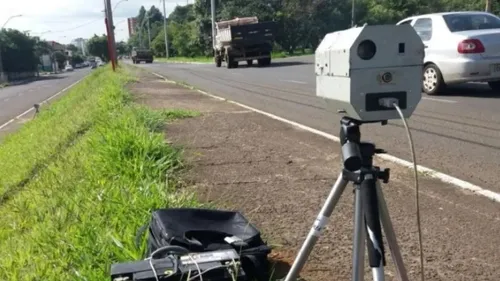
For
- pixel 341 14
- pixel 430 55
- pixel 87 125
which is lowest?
pixel 87 125

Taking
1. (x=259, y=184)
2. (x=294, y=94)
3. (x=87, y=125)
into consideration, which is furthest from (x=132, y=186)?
(x=294, y=94)

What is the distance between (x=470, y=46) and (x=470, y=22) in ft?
3.21

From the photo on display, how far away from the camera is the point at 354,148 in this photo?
177 cm

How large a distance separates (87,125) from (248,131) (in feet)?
13.2

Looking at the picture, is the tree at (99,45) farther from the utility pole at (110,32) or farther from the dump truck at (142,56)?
the utility pole at (110,32)

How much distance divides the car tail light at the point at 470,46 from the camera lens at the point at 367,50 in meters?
8.14

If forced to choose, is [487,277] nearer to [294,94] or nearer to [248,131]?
[248,131]

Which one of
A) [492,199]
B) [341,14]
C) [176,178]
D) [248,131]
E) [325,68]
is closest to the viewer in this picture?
[325,68]

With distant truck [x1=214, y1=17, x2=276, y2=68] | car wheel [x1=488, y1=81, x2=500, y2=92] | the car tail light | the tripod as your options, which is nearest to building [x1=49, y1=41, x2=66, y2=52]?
distant truck [x1=214, y1=17, x2=276, y2=68]

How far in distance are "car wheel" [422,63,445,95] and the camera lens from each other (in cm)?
842

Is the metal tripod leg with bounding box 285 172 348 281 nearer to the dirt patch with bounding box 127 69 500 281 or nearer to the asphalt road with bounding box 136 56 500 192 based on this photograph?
the dirt patch with bounding box 127 69 500 281

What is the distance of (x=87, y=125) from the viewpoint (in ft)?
31.9

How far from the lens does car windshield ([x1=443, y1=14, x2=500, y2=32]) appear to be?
9719mm

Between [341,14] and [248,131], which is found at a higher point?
[341,14]
